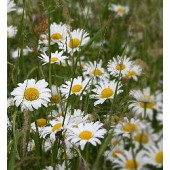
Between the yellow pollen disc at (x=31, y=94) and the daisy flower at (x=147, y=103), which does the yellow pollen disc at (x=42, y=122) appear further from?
the daisy flower at (x=147, y=103)

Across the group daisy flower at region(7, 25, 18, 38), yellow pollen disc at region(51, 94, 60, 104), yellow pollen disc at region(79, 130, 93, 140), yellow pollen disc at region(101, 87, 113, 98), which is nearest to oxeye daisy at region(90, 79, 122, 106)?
yellow pollen disc at region(101, 87, 113, 98)

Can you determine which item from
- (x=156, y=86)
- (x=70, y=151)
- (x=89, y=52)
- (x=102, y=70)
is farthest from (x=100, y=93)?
(x=156, y=86)

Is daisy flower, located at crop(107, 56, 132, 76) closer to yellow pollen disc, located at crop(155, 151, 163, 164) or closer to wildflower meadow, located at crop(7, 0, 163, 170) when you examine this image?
wildflower meadow, located at crop(7, 0, 163, 170)

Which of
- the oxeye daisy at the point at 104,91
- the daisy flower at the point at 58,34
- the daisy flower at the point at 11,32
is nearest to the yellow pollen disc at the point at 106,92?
the oxeye daisy at the point at 104,91

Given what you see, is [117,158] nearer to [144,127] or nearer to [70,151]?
[144,127]

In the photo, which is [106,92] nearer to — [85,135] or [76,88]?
[76,88]

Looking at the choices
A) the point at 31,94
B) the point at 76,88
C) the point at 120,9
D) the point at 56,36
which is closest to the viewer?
the point at 31,94

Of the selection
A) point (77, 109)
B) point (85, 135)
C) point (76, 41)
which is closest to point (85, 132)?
point (85, 135)
